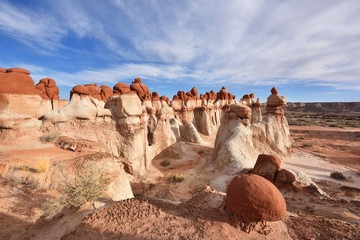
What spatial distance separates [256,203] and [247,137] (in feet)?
31.2

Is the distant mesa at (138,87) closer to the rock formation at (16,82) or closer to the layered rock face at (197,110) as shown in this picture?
the rock formation at (16,82)

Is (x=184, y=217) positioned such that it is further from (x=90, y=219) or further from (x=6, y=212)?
(x=6, y=212)

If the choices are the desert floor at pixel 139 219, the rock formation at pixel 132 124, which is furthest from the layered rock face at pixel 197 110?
the desert floor at pixel 139 219

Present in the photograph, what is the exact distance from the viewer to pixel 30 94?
28.5ft

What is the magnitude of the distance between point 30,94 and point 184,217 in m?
8.48

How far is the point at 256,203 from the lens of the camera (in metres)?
4.20

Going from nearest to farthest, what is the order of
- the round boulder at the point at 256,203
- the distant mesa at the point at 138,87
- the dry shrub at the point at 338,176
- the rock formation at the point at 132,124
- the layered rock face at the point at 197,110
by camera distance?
the round boulder at the point at 256,203, the rock formation at the point at 132,124, the dry shrub at the point at 338,176, the distant mesa at the point at 138,87, the layered rock face at the point at 197,110

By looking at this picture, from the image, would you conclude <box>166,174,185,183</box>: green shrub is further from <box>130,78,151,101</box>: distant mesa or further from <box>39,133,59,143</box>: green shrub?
<box>39,133,59,143</box>: green shrub

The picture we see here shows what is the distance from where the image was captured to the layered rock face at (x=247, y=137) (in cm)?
1206

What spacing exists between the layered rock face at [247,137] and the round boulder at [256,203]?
22.5 feet

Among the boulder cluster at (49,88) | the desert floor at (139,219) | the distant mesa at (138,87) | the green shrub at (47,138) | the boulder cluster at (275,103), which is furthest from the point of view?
the boulder cluster at (49,88)

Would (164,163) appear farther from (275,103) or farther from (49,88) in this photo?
(49,88)

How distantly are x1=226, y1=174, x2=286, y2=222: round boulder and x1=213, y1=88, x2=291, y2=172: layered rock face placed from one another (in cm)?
685

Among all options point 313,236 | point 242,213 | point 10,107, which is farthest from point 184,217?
point 10,107
